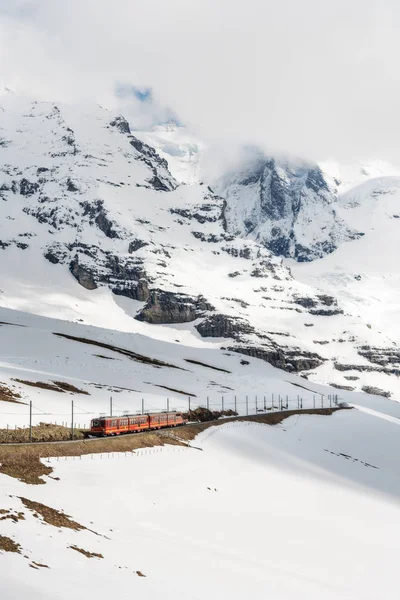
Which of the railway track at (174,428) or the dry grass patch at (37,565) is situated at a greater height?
the dry grass patch at (37,565)

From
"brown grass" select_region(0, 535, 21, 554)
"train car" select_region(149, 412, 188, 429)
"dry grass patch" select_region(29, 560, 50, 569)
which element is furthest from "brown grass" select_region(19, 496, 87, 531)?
"train car" select_region(149, 412, 188, 429)

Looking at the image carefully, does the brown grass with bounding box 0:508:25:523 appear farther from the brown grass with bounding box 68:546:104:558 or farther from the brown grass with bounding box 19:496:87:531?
the brown grass with bounding box 68:546:104:558

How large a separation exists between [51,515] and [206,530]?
12037mm

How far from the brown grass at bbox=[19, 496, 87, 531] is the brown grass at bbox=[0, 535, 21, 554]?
4558mm

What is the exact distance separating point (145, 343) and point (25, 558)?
175892 mm

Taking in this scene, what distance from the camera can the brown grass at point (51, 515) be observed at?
28.4m

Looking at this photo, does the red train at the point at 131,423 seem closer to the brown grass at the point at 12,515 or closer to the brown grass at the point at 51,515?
the brown grass at the point at 51,515

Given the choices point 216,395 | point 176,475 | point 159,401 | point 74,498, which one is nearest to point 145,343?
point 216,395

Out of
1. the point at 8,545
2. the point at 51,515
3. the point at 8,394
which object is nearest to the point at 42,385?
the point at 8,394

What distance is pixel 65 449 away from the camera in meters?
52.7

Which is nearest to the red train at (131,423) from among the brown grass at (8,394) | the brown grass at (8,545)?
the brown grass at (8,394)

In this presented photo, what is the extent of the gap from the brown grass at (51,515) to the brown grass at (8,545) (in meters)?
4.56

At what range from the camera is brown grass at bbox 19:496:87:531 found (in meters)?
28.4

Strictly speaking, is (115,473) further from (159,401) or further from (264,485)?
(159,401)
